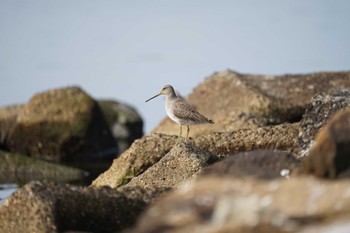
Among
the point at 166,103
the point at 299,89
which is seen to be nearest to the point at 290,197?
the point at 166,103

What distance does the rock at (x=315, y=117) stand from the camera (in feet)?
34.4

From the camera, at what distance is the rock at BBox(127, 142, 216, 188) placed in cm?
1137

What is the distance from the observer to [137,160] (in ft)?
44.0

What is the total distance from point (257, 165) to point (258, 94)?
13.8m

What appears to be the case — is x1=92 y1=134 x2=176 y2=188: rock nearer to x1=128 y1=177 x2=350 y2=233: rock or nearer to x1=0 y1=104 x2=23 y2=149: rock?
x1=128 y1=177 x2=350 y2=233: rock

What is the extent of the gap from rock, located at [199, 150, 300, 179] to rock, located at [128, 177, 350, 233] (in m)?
0.41

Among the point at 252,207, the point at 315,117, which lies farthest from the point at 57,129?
the point at 252,207

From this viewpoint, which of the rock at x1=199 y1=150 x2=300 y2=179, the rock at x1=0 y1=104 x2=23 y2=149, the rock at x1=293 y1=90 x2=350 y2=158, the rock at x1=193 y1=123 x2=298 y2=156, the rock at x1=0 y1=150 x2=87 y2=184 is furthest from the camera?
the rock at x1=0 y1=104 x2=23 y2=149

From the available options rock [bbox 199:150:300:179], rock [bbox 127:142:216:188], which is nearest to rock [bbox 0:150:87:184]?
rock [bbox 127:142:216:188]

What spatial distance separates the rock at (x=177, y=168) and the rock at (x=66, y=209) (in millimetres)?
2224

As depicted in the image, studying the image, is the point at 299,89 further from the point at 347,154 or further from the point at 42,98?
the point at 347,154

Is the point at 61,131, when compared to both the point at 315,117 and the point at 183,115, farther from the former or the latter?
the point at 315,117

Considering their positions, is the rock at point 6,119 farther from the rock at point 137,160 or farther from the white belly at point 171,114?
the rock at point 137,160

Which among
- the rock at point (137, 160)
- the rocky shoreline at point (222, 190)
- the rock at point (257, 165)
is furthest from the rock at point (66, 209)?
the rock at point (137, 160)
